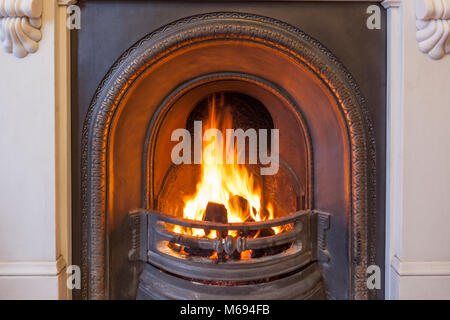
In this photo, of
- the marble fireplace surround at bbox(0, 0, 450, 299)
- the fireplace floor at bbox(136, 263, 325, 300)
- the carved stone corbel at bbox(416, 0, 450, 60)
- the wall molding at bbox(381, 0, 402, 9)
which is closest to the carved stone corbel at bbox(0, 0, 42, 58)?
the marble fireplace surround at bbox(0, 0, 450, 299)

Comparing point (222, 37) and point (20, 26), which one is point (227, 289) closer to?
point (222, 37)

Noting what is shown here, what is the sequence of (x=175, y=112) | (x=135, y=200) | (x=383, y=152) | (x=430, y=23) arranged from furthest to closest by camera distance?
1. (x=175, y=112)
2. (x=135, y=200)
3. (x=383, y=152)
4. (x=430, y=23)

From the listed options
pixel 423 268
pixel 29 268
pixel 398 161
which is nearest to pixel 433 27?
pixel 398 161

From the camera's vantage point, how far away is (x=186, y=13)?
126cm

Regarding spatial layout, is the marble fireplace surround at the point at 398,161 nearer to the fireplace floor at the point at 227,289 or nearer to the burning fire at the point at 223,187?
the fireplace floor at the point at 227,289

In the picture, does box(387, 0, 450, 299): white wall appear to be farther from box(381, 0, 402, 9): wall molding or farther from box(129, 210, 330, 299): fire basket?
box(129, 210, 330, 299): fire basket

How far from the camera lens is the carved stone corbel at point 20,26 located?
3.83ft

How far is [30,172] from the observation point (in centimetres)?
124

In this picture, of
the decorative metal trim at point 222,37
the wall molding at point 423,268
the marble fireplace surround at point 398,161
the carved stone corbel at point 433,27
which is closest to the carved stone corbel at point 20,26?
the marble fireplace surround at point 398,161

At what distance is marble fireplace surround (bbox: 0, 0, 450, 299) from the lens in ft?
4.03

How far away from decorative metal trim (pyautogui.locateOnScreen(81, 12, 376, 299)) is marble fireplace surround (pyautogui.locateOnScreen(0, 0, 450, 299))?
0.35 feet

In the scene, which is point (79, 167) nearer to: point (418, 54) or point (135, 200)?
point (135, 200)

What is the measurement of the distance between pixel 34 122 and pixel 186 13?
2.32 ft
